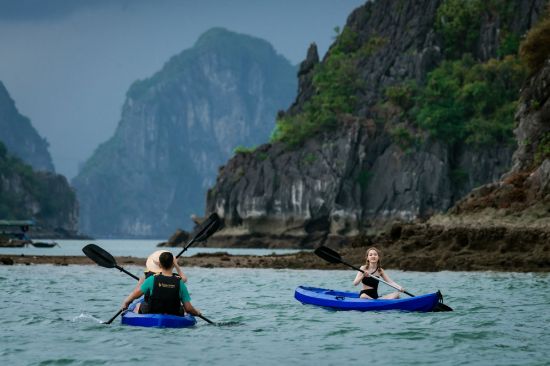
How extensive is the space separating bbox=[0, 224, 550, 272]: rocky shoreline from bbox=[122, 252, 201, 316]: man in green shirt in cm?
2167

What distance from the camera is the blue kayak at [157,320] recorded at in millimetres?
17781

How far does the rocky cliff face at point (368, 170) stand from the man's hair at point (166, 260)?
8603 centimetres

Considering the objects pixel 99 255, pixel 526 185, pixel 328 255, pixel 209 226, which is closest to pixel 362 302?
pixel 328 255

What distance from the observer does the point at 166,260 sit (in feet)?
57.3

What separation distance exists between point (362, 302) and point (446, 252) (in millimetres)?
19900

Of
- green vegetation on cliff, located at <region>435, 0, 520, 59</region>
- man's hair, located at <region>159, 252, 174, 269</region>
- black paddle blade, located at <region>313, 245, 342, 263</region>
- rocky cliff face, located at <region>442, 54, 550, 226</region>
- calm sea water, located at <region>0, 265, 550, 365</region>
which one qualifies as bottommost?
calm sea water, located at <region>0, 265, 550, 365</region>

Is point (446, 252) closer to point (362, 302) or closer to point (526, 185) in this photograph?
point (526, 185)

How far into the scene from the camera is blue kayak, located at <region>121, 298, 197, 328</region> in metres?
17.8

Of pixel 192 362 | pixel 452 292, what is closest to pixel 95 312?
pixel 192 362

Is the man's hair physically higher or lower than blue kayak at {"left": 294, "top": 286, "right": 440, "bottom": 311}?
higher

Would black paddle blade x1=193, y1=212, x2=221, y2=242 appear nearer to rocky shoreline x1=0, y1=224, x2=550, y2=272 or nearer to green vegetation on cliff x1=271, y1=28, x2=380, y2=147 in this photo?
rocky shoreline x1=0, y1=224, x2=550, y2=272

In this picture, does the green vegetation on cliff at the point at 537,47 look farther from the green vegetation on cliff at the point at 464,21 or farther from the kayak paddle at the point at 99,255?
the green vegetation on cliff at the point at 464,21

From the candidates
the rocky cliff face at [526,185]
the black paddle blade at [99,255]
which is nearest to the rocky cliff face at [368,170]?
the rocky cliff face at [526,185]

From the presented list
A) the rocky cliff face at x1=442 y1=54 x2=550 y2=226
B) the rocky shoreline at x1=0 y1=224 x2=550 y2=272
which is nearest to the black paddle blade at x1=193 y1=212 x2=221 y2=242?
the rocky shoreline at x1=0 y1=224 x2=550 y2=272
